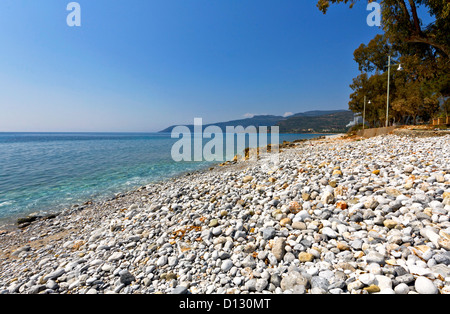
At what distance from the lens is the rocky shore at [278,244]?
2.24 meters

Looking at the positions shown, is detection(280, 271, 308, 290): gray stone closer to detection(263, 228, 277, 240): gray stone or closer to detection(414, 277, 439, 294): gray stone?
detection(263, 228, 277, 240): gray stone

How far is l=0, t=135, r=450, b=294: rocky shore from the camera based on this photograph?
224 centimetres

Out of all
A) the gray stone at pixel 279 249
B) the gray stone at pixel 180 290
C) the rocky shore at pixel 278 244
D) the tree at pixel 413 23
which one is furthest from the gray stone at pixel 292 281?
the tree at pixel 413 23

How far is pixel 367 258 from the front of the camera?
2303 millimetres

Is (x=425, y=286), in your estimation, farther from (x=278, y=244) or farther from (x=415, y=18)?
(x=415, y=18)

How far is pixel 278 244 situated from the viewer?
9.49ft

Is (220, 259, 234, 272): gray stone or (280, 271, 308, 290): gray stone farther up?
(280, 271, 308, 290): gray stone

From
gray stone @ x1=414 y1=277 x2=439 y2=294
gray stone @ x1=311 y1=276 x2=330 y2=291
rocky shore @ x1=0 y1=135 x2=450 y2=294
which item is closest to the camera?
gray stone @ x1=414 y1=277 x2=439 y2=294

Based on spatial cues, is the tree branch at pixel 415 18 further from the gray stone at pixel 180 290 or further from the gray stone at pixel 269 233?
the gray stone at pixel 180 290

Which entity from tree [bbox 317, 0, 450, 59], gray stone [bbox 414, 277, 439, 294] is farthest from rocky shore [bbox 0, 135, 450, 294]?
A: tree [bbox 317, 0, 450, 59]

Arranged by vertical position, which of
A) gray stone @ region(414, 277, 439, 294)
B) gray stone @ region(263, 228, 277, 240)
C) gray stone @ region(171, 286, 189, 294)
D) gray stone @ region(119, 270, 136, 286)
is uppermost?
gray stone @ region(414, 277, 439, 294)
